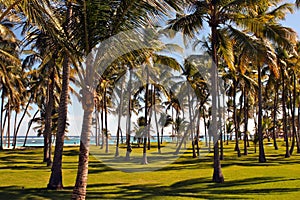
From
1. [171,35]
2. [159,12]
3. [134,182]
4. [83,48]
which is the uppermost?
[171,35]

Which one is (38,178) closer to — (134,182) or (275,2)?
(134,182)

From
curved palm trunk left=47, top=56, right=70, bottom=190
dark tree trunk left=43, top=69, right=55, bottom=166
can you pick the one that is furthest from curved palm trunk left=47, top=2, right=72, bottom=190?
dark tree trunk left=43, top=69, right=55, bottom=166

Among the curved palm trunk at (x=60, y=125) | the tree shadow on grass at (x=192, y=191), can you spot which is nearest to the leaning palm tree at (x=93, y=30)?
the tree shadow on grass at (x=192, y=191)

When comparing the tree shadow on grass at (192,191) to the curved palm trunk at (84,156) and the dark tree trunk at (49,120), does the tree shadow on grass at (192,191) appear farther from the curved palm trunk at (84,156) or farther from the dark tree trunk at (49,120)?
the dark tree trunk at (49,120)

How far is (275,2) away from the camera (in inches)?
723

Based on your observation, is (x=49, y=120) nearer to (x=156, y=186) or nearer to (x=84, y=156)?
(x=156, y=186)

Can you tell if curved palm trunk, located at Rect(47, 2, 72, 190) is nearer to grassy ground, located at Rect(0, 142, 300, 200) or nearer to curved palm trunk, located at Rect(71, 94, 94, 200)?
grassy ground, located at Rect(0, 142, 300, 200)

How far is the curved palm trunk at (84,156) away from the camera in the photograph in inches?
318

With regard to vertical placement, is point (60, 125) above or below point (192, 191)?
above

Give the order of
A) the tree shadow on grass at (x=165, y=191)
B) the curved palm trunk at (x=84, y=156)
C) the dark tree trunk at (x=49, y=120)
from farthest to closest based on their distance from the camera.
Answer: the dark tree trunk at (x=49, y=120), the tree shadow on grass at (x=165, y=191), the curved palm trunk at (x=84, y=156)

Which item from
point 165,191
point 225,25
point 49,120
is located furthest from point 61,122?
point 49,120

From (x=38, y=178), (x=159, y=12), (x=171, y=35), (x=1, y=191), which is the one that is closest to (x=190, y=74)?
(x=171, y=35)

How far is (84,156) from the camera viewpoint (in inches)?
323

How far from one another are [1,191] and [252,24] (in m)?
11.8
